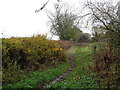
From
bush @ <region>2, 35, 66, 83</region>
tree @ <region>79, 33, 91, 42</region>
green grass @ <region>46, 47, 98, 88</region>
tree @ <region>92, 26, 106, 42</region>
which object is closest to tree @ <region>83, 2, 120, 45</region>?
tree @ <region>92, 26, 106, 42</region>

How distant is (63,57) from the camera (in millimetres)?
25109

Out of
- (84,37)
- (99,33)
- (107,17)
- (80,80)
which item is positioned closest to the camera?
(80,80)

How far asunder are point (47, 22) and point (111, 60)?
122 ft

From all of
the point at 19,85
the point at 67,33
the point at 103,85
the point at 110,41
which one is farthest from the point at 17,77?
the point at 67,33

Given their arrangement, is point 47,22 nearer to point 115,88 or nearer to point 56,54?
point 56,54

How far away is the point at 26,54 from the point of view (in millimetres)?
16500

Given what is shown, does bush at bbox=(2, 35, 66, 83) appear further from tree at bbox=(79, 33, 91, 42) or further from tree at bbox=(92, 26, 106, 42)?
tree at bbox=(79, 33, 91, 42)

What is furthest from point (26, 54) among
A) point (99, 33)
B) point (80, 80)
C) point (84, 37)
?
point (84, 37)

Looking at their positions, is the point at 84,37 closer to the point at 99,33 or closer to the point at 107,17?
the point at 99,33

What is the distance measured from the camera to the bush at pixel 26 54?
1198 centimetres

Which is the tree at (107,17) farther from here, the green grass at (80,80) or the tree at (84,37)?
the tree at (84,37)

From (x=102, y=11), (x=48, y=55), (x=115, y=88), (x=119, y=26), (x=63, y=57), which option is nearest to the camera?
(x=115, y=88)

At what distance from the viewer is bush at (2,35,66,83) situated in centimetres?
1198

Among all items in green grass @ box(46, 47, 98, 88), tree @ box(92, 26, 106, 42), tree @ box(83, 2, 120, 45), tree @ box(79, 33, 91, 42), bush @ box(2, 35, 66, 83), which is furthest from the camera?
tree @ box(79, 33, 91, 42)
